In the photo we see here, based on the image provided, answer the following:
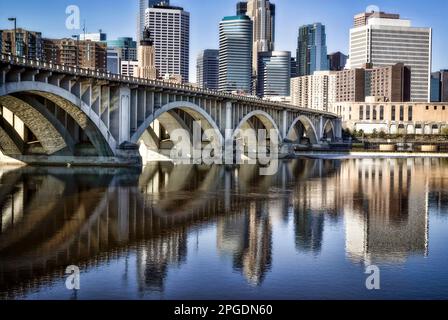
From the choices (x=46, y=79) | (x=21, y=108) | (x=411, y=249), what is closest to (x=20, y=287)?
(x=411, y=249)

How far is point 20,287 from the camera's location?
898 inches

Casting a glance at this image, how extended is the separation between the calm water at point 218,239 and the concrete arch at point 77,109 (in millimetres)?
8014

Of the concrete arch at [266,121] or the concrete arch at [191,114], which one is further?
the concrete arch at [266,121]

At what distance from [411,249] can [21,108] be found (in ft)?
150

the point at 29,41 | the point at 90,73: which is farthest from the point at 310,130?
the point at 90,73

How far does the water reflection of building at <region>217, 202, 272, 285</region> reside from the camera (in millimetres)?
26434

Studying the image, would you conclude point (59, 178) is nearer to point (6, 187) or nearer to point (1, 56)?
point (6, 187)

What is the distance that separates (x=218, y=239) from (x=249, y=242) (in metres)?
1.64

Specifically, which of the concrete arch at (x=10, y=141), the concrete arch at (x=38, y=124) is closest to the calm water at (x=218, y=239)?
the concrete arch at (x=38, y=124)

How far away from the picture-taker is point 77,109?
65375 mm

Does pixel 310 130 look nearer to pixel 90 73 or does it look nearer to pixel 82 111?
pixel 90 73

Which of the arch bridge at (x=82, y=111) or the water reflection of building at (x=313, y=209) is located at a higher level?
the arch bridge at (x=82, y=111)

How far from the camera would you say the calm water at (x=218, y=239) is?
2348cm

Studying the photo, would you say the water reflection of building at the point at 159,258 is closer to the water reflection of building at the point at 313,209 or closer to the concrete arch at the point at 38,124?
the water reflection of building at the point at 313,209
